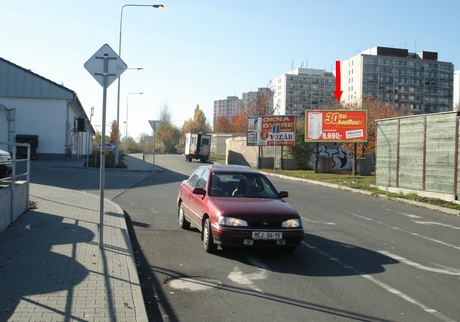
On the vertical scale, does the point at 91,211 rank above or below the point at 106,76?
below

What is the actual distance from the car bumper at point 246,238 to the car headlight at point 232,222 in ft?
0.31

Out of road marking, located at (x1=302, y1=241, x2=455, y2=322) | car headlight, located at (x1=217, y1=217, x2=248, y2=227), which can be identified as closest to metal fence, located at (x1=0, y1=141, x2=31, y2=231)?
car headlight, located at (x1=217, y1=217, x2=248, y2=227)

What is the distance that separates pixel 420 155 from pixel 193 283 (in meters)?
15.4

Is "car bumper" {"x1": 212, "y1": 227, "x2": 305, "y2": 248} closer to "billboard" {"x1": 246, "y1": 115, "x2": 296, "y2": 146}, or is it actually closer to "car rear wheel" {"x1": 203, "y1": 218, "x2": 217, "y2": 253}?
"car rear wheel" {"x1": 203, "y1": 218, "x2": 217, "y2": 253}

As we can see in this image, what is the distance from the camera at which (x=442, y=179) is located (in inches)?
709

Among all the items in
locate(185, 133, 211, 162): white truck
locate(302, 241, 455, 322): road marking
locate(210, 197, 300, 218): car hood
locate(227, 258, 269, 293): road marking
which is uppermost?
locate(185, 133, 211, 162): white truck

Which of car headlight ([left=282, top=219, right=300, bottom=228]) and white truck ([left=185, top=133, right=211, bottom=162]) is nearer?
car headlight ([left=282, top=219, right=300, bottom=228])

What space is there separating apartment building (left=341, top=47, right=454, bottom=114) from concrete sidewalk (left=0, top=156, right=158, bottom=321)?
11805cm

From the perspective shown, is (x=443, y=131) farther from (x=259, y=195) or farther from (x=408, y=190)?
(x=259, y=195)

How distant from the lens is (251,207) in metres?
8.43

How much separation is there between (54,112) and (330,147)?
73.5 ft

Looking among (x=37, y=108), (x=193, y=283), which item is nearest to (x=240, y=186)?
(x=193, y=283)

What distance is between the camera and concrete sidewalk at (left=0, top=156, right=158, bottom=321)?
5.04 meters

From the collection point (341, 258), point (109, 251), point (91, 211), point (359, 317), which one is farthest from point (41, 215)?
point (359, 317)
